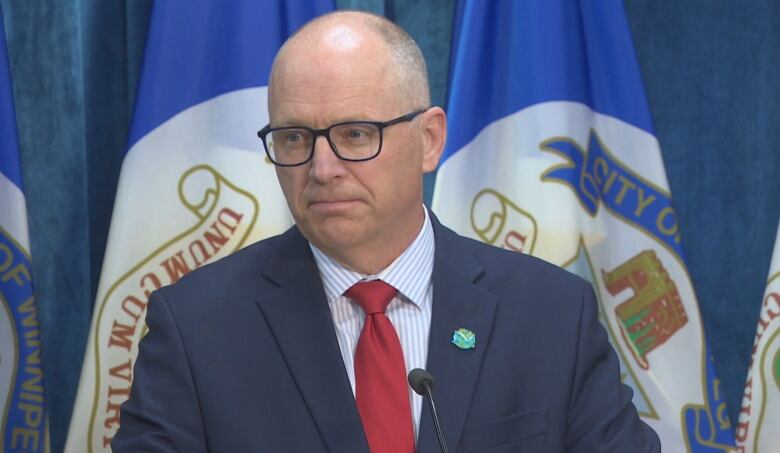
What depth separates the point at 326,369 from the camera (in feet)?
6.08

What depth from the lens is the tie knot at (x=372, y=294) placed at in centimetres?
191

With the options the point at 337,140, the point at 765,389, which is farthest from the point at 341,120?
the point at 765,389

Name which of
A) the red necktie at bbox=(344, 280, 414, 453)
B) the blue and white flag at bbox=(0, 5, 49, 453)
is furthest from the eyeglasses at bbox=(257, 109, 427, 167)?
the blue and white flag at bbox=(0, 5, 49, 453)

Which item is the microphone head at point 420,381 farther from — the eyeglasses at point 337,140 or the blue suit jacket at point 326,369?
the eyeglasses at point 337,140

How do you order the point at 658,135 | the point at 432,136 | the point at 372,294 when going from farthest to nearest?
1. the point at 658,135
2. the point at 432,136
3. the point at 372,294

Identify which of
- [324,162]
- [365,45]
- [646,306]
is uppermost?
[365,45]

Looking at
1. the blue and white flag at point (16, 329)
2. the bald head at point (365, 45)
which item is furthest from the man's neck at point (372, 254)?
the blue and white flag at point (16, 329)

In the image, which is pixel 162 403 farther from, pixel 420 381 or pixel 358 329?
pixel 420 381

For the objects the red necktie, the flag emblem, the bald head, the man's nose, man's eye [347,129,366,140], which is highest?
the bald head

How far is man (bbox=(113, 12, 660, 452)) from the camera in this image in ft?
A: 5.97

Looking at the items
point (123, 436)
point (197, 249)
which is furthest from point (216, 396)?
point (197, 249)

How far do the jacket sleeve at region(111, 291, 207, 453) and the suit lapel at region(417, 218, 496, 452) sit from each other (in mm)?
A: 386

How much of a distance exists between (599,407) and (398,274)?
1.38 ft

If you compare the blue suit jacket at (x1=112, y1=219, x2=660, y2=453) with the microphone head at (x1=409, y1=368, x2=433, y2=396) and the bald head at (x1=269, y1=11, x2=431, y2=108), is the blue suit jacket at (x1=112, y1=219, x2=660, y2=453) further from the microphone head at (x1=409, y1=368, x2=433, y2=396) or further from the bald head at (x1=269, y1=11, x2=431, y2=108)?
the bald head at (x1=269, y1=11, x2=431, y2=108)
